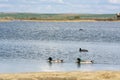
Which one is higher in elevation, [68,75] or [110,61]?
[68,75]

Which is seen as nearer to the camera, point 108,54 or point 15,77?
point 15,77

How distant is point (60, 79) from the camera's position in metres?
22.8

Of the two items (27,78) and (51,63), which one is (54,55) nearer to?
(51,63)

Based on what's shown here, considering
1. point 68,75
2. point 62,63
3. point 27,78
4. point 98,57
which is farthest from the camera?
point 98,57

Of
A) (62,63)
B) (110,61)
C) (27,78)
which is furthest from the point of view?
(110,61)

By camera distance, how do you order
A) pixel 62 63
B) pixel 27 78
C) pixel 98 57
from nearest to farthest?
1. pixel 27 78
2. pixel 62 63
3. pixel 98 57

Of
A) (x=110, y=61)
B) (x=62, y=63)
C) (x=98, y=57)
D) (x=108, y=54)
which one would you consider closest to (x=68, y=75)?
(x=62, y=63)

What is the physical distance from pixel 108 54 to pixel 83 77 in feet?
86.3

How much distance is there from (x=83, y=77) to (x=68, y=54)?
84.7 ft

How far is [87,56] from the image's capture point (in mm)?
48594

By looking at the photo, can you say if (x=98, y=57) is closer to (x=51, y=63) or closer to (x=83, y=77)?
(x=51, y=63)

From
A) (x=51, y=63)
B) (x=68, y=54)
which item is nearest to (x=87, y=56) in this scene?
(x=68, y=54)

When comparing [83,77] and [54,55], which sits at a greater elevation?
[83,77]

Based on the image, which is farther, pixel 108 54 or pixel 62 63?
pixel 108 54
